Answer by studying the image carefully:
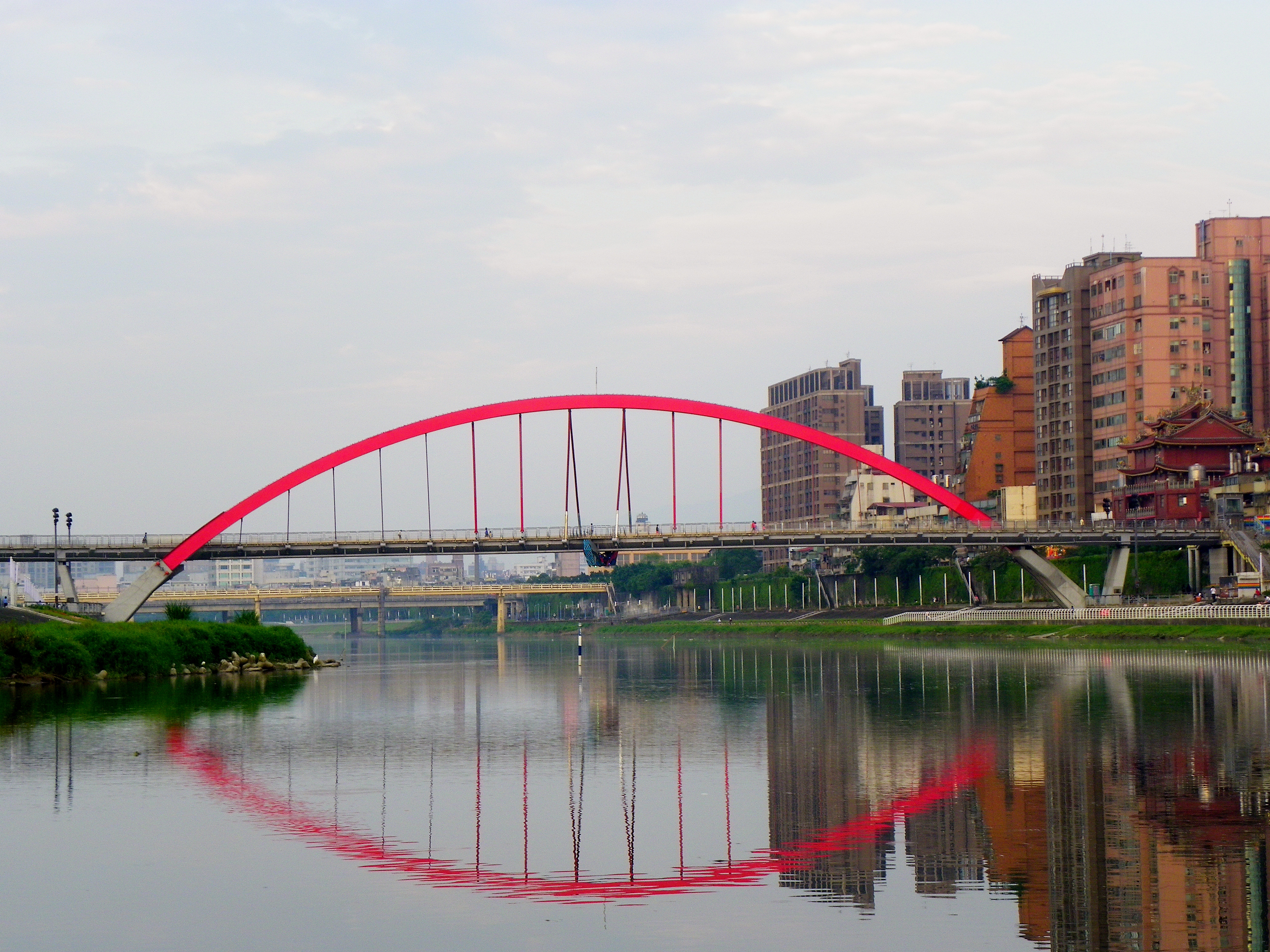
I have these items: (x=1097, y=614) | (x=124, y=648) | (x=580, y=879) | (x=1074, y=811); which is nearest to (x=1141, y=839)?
(x=1074, y=811)

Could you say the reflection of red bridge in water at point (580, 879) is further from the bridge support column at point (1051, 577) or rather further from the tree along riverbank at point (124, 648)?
the bridge support column at point (1051, 577)

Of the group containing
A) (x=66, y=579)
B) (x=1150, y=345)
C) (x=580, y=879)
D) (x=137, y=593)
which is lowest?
(x=580, y=879)

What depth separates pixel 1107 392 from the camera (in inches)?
4963

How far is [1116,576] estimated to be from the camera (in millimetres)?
94250

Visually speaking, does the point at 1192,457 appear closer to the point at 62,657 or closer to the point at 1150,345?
the point at 1150,345

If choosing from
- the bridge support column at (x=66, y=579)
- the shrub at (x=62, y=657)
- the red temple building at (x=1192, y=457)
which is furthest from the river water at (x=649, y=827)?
the red temple building at (x=1192, y=457)

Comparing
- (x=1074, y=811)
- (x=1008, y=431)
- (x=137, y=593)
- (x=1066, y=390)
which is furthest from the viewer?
(x=1008, y=431)

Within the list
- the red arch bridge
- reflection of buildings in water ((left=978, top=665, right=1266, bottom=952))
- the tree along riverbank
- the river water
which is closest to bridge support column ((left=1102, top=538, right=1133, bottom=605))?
the red arch bridge

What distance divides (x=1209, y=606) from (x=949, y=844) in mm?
61173

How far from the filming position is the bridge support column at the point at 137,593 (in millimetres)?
85000

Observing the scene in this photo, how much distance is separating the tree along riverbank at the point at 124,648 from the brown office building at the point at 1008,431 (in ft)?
283

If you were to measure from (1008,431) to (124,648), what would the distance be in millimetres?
104163

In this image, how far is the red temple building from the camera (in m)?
97.8

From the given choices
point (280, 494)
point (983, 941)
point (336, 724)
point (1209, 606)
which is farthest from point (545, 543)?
point (983, 941)
